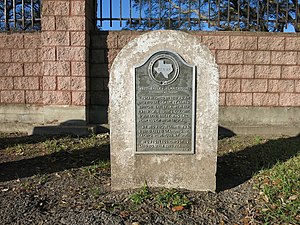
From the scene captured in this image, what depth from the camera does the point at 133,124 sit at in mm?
2990

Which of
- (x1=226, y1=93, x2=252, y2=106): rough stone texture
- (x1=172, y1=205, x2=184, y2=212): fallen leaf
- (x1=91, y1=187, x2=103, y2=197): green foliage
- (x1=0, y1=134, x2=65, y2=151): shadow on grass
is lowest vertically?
(x1=0, y1=134, x2=65, y2=151): shadow on grass

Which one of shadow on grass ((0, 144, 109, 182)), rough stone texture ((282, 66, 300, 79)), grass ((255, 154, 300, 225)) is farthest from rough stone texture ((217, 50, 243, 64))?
shadow on grass ((0, 144, 109, 182))

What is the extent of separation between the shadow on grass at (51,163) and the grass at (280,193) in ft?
7.30

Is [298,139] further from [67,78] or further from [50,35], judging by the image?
[50,35]

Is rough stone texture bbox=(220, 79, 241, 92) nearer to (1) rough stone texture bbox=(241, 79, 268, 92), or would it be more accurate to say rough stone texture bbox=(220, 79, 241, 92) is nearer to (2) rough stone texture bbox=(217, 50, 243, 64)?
(1) rough stone texture bbox=(241, 79, 268, 92)

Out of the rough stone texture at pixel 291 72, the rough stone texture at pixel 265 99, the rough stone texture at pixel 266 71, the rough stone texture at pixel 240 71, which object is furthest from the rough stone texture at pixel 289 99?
the rough stone texture at pixel 240 71

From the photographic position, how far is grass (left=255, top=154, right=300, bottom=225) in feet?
8.28

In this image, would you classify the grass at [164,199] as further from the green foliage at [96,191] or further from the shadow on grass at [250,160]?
the shadow on grass at [250,160]

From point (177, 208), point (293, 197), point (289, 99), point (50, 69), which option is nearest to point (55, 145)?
point (50, 69)

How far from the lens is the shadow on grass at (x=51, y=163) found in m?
3.70

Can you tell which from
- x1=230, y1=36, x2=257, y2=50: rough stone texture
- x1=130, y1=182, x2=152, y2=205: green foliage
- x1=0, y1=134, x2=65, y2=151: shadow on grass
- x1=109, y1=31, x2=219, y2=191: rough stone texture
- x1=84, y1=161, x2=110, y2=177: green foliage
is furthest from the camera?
x1=230, y1=36, x2=257, y2=50: rough stone texture

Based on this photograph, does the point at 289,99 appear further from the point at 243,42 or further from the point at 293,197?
the point at 293,197

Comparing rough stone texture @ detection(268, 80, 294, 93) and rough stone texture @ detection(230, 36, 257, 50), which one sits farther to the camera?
rough stone texture @ detection(268, 80, 294, 93)

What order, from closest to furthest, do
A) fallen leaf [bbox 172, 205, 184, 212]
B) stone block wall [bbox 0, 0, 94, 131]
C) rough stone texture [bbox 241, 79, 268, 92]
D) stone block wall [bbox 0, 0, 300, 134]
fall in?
fallen leaf [bbox 172, 205, 184, 212] → stone block wall [bbox 0, 0, 94, 131] → stone block wall [bbox 0, 0, 300, 134] → rough stone texture [bbox 241, 79, 268, 92]
